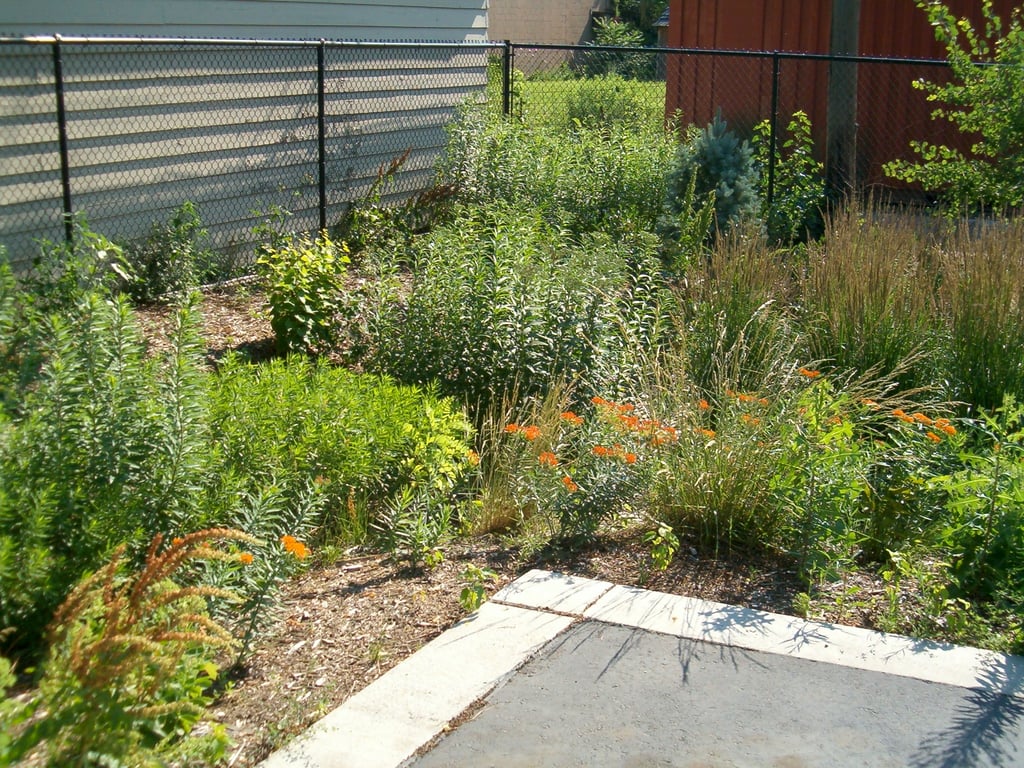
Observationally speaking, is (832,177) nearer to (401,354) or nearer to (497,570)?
(401,354)

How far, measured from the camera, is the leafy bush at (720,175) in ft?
31.3

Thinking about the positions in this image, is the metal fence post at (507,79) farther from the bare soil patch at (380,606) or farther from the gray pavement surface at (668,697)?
the gray pavement surface at (668,697)

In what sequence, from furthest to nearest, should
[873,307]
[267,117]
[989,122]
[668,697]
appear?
[267,117], [989,122], [873,307], [668,697]

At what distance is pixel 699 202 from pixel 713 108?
5966 mm

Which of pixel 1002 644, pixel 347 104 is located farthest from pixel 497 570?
pixel 347 104

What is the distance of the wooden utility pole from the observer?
1238 centimetres

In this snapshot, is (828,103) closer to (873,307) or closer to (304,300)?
(873,307)

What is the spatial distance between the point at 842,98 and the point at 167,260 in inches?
309

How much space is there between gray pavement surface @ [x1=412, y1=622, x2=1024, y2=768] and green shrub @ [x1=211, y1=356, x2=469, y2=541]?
1.37 meters

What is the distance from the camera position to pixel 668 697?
3639 mm

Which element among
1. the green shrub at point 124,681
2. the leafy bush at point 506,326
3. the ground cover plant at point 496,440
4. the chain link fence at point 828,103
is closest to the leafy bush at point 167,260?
the ground cover plant at point 496,440

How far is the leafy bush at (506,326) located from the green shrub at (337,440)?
29.0 inches

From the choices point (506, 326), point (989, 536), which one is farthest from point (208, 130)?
point (989, 536)

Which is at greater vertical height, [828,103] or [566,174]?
[828,103]
